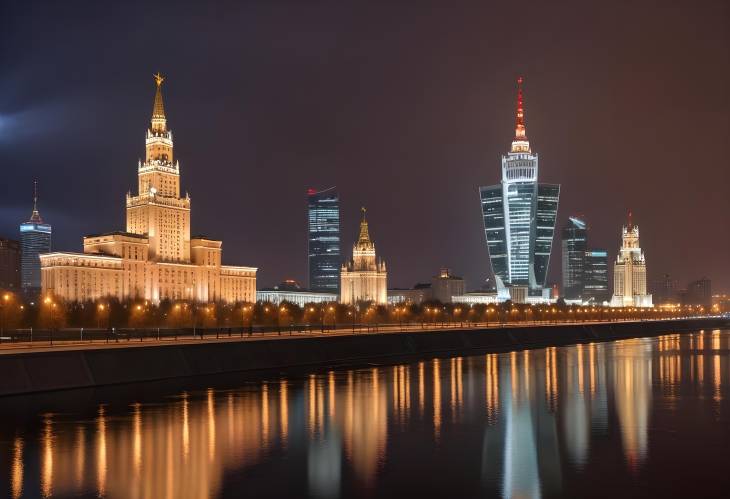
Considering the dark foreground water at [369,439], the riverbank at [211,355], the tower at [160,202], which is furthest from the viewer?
the tower at [160,202]

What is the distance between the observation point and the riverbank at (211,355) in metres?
40.4

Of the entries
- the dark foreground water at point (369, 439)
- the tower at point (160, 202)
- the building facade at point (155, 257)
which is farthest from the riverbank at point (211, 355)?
the tower at point (160, 202)

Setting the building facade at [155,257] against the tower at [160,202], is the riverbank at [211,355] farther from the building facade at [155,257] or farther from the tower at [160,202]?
the tower at [160,202]

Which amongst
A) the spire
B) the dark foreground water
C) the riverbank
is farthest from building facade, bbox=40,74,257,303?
the dark foreground water

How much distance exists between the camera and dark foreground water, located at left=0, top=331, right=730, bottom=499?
2166 centimetres

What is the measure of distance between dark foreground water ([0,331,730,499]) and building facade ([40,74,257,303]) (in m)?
112

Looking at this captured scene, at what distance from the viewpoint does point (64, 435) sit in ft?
94.8

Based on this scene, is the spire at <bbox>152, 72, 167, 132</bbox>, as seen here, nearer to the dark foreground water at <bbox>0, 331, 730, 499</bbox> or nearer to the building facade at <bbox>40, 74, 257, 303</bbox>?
the building facade at <bbox>40, 74, 257, 303</bbox>

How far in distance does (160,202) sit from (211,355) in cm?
12766

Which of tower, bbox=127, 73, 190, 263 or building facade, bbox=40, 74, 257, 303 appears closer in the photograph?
building facade, bbox=40, 74, 257, 303

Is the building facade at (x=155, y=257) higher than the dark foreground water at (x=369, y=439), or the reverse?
the building facade at (x=155, y=257)

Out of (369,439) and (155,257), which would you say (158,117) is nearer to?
(155,257)

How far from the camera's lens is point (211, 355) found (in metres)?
51.4

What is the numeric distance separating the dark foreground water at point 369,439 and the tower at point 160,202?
5028 inches
